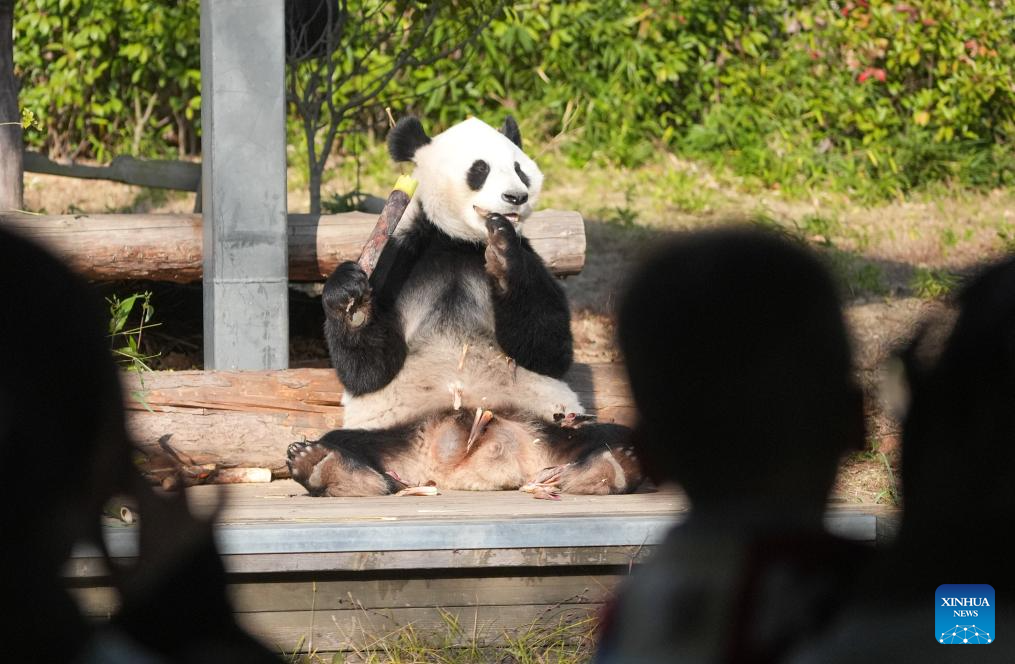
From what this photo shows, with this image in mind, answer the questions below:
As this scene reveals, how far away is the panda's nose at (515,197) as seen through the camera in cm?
453

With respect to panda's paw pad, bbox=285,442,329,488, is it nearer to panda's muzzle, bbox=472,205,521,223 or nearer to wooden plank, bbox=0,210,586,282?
panda's muzzle, bbox=472,205,521,223

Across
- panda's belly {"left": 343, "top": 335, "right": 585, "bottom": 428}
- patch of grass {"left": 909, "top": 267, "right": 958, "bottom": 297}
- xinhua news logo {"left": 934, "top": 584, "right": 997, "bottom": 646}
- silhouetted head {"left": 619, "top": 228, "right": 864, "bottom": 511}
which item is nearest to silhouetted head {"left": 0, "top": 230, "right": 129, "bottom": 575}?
silhouetted head {"left": 619, "top": 228, "right": 864, "bottom": 511}

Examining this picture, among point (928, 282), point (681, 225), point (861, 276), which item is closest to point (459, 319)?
point (681, 225)

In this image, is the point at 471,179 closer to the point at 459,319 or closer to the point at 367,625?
the point at 459,319

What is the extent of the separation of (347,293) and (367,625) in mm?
1414

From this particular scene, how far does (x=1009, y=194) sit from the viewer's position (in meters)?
10.5

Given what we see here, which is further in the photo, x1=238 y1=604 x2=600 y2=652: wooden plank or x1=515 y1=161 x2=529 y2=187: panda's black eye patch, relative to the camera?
x1=515 y1=161 x2=529 y2=187: panda's black eye patch

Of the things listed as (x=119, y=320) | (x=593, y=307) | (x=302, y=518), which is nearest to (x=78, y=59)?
(x=593, y=307)

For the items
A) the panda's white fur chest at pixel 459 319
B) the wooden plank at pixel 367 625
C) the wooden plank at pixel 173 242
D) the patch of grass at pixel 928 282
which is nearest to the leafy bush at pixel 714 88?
the patch of grass at pixel 928 282

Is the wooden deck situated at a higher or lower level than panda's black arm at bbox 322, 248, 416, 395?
lower

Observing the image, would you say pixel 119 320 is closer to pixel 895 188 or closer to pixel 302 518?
pixel 302 518

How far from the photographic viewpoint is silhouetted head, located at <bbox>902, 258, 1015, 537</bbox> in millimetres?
1413

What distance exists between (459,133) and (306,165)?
599cm

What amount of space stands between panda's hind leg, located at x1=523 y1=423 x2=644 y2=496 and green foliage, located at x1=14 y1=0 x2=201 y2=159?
22.2 feet
